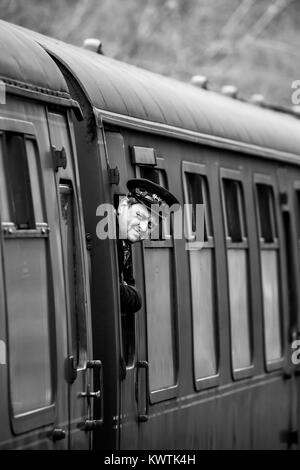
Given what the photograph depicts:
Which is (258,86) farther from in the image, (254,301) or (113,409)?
(113,409)

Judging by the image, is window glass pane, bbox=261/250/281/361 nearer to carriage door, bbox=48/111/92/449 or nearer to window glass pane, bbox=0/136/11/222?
carriage door, bbox=48/111/92/449

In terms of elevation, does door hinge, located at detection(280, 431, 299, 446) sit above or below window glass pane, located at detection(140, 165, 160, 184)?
below

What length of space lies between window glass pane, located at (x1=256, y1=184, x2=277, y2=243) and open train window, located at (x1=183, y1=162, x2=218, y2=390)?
175 cm

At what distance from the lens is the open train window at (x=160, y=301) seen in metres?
9.20

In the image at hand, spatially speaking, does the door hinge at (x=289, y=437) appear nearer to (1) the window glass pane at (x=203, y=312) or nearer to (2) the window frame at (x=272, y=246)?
(2) the window frame at (x=272, y=246)

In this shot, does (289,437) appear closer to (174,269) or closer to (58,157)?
(174,269)


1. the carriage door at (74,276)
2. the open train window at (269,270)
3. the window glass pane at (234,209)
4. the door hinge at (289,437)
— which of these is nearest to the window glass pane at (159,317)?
the carriage door at (74,276)

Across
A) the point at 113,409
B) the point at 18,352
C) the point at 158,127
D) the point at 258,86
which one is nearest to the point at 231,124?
the point at 158,127

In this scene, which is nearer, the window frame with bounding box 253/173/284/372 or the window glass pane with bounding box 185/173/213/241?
the window glass pane with bounding box 185/173/213/241

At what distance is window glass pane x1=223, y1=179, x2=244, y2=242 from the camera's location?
11.3 m

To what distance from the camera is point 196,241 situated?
1023cm
